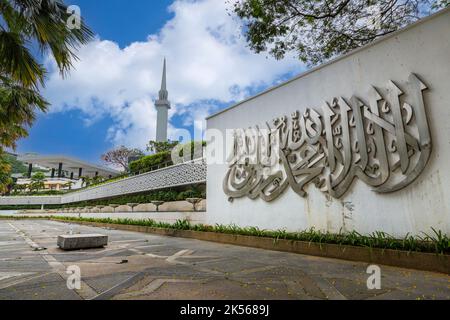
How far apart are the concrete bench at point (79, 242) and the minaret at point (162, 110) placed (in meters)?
55.8

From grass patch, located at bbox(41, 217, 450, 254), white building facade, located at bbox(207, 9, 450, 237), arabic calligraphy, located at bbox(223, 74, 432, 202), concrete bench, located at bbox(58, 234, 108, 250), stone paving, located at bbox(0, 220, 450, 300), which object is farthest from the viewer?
concrete bench, located at bbox(58, 234, 108, 250)

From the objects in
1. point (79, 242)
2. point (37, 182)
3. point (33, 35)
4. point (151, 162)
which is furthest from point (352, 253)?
point (37, 182)

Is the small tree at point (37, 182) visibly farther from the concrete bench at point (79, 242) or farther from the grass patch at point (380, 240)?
the grass patch at point (380, 240)

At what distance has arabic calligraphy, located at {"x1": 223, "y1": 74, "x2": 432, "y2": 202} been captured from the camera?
4.58 metres

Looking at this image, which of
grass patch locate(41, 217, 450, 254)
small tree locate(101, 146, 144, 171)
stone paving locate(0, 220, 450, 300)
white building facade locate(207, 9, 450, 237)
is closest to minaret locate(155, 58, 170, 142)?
small tree locate(101, 146, 144, 171)

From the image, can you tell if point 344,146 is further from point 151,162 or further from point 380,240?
point 151,162

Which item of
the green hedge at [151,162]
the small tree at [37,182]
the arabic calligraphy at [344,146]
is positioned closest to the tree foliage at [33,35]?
the arabic calligraphy at [344,146]

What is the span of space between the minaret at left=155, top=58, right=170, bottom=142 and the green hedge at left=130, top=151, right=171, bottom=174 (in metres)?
38.4

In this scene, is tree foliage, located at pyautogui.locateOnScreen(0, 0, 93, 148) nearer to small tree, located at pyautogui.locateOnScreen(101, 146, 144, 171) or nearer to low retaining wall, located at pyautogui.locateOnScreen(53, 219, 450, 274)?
low retaining wall, located at pyautogui.locateOnScreen(53, 219, 450, 274)

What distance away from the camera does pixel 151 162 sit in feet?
69.0

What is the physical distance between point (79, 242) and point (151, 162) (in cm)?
1539
